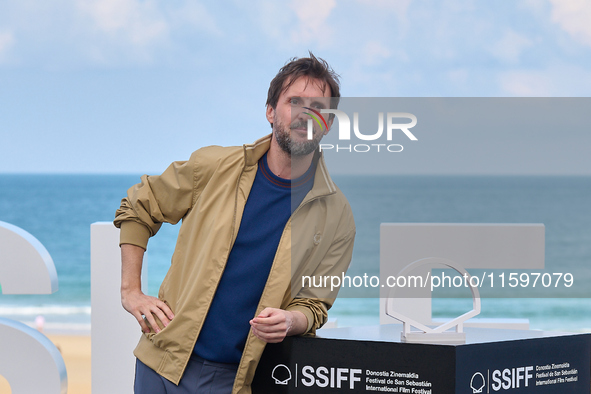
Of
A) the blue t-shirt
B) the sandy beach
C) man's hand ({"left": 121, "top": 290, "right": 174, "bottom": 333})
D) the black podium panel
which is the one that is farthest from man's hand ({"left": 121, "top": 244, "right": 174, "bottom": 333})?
the sandy beach

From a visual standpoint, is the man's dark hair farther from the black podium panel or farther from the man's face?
the black podium panel

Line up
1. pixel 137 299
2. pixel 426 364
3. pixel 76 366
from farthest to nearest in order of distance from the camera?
pixel 76 366, pixel 137 299, pixel 426 364

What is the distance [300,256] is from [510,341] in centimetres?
58

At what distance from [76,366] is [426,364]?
5645mm

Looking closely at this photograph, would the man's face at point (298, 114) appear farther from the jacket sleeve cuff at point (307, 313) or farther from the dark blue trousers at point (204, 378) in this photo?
the dark blue trousers at point (204, 378)

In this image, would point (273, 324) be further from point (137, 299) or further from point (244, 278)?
point (137, 299)

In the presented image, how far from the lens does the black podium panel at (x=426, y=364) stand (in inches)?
63.8

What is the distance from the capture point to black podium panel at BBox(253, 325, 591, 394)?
1621mm

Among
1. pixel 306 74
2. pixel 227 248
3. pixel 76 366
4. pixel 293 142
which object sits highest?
pixel 306 74

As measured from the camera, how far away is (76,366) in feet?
21.6

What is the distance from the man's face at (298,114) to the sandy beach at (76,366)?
388 centimetres

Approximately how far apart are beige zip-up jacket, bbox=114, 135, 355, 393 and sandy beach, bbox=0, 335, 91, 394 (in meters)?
3.57

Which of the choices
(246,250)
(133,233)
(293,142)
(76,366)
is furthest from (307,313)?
(76,366)

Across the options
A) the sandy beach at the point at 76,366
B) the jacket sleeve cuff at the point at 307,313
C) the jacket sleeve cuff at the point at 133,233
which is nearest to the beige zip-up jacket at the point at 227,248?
the jacket sleeve cuff at the point at 307,313
